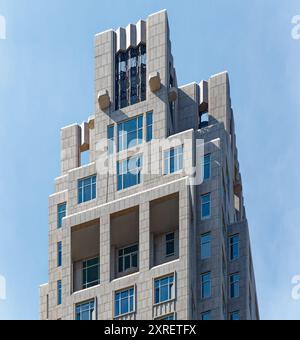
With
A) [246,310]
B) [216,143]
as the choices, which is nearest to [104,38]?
[216,143]

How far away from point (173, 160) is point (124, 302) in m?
11.0

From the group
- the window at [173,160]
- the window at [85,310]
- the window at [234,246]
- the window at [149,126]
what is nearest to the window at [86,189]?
the window at [149,126]

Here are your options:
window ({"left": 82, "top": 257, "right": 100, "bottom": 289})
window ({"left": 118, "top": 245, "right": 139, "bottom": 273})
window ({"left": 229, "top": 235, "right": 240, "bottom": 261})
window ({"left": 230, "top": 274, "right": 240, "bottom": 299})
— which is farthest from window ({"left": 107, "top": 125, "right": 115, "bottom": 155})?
window ({"left": 230, "top": 274, "right": 240, "bottom": 299})

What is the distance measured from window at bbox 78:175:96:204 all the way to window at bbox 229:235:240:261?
11102 millimetres

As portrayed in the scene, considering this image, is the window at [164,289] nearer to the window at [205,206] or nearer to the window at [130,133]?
the window at [205,206]

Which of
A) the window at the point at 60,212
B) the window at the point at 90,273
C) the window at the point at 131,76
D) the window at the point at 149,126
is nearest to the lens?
the window at the point at 90,273

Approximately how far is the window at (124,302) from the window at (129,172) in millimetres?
8434

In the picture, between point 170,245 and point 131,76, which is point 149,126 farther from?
point 170,245

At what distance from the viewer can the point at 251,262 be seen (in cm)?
12862

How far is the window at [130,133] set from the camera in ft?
402

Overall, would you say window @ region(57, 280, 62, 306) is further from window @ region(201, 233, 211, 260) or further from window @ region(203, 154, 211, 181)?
window @ region(203, 154, 211, 181)

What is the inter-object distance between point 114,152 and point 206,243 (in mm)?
9587
